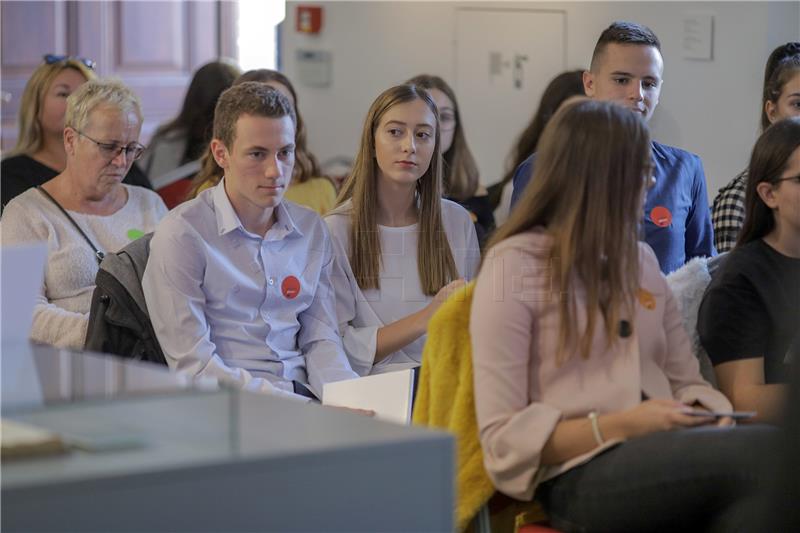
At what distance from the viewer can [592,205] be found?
1853mm

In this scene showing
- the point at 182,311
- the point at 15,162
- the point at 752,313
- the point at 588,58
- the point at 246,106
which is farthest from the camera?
the point at 588,58

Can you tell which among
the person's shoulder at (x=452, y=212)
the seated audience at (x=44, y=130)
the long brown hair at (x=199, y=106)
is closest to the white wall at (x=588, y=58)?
the long brown hair at (x=199, y=106)

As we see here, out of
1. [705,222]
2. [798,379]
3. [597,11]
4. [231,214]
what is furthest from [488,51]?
[798,379]

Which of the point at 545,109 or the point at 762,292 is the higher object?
the point at 545,109

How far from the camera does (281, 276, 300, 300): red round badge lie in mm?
2551

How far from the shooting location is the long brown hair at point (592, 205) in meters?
1.85

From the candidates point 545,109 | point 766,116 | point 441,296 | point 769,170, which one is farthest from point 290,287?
point 545,109

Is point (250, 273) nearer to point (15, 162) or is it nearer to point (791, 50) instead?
point (15, 162)

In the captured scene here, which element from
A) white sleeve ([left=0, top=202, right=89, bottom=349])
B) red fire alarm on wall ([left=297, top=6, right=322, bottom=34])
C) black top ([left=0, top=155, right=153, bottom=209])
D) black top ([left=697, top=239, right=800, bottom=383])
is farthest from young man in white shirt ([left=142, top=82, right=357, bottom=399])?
red fire alarm on wall ([left=297, top=6, right=322, bottom=34])

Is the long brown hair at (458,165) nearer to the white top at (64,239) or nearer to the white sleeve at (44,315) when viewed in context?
the white top at (64,239)

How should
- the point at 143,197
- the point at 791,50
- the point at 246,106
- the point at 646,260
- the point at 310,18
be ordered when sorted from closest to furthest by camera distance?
the point at 646,260
the point at 246,106
the point at 143,197
the point at 791,50
the point at 310,18

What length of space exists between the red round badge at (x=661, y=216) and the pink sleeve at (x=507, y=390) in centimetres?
103

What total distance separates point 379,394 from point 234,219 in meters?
0.51

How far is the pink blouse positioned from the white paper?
1.36ft
